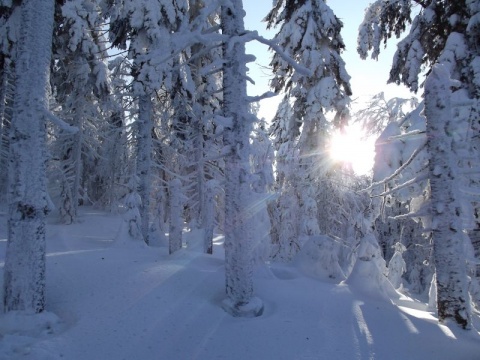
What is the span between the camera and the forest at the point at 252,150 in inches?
205

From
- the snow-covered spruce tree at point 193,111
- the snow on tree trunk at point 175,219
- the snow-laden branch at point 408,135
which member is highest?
the snow-covered spruce tree at point 193,111

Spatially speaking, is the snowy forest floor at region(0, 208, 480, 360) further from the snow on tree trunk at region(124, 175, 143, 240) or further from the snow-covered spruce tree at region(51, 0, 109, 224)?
the snow-covered spruce tree at region(51, 0, 109, 224)

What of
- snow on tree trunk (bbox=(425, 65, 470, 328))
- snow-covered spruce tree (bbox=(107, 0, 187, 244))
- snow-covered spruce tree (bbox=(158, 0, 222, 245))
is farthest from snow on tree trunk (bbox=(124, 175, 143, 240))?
snow on tree trunk (bbox=(425, 65, 470, 328))

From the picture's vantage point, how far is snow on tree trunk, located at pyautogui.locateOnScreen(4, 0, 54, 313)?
4.89 metres

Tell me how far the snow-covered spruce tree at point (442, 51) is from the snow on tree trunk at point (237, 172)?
3135 mm

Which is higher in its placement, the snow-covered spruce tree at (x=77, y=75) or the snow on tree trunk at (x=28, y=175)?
the snow-covered spruce tree at (x=77, y=75)

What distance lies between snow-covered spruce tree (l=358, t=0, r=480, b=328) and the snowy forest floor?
0.86 m

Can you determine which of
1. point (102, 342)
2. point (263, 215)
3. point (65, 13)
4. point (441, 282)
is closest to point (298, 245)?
point (263, 215)

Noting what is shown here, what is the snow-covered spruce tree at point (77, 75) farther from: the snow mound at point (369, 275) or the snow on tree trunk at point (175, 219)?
the snow mound at point (369, 275)

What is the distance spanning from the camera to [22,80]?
5.13 meters

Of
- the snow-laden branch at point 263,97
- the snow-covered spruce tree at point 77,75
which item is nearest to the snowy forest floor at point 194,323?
the snow-laden branch at point 263,97

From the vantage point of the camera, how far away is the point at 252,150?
39.3 feet

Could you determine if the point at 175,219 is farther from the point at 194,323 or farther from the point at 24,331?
the point at 24,331

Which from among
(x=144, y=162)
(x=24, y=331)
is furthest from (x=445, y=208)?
(x=144, y=162)
